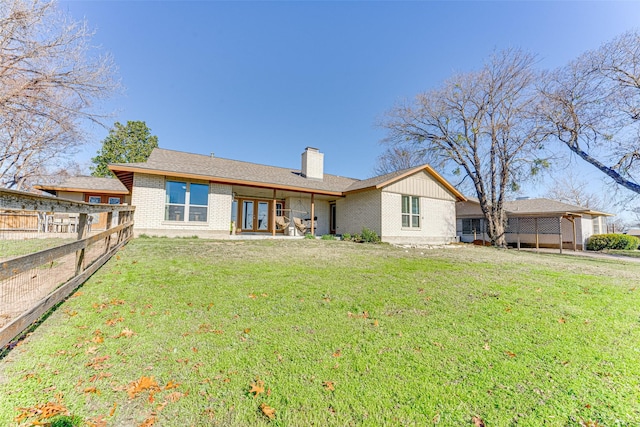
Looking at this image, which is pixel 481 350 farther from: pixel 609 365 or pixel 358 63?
pixel 358 63

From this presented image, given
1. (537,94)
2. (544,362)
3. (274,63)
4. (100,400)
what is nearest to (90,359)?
(100,400)

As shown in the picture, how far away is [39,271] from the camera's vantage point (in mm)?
4773

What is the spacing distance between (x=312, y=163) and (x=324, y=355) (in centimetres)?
1478

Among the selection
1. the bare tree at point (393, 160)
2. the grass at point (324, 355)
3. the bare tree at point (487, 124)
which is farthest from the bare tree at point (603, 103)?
the grass at point (324, 355)

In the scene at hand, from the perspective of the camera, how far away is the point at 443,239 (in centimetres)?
1611

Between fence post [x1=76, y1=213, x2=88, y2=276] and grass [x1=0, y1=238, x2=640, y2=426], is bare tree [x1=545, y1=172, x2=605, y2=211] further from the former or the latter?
fence post [x1=76, y1=213, x2=88, y2=276]

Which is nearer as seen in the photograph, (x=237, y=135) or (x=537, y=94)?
(x=537, y=94)

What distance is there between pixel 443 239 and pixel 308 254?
10940mm

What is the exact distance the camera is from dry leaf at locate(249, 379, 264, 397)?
2.22 meters

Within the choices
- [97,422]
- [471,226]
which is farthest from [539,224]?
[97,422]

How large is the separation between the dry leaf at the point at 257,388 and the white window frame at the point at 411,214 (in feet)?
43.5

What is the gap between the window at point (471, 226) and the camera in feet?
75.4

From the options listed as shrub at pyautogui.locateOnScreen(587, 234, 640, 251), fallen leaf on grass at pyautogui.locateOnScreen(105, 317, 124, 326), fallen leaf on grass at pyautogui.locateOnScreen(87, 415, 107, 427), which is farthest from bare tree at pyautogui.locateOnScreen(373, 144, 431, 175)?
fallen leaf on grass at pyautogui.locateOnScreen(87, 415, 107, 427)

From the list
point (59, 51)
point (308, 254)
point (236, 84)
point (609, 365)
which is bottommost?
point (609, 365)
